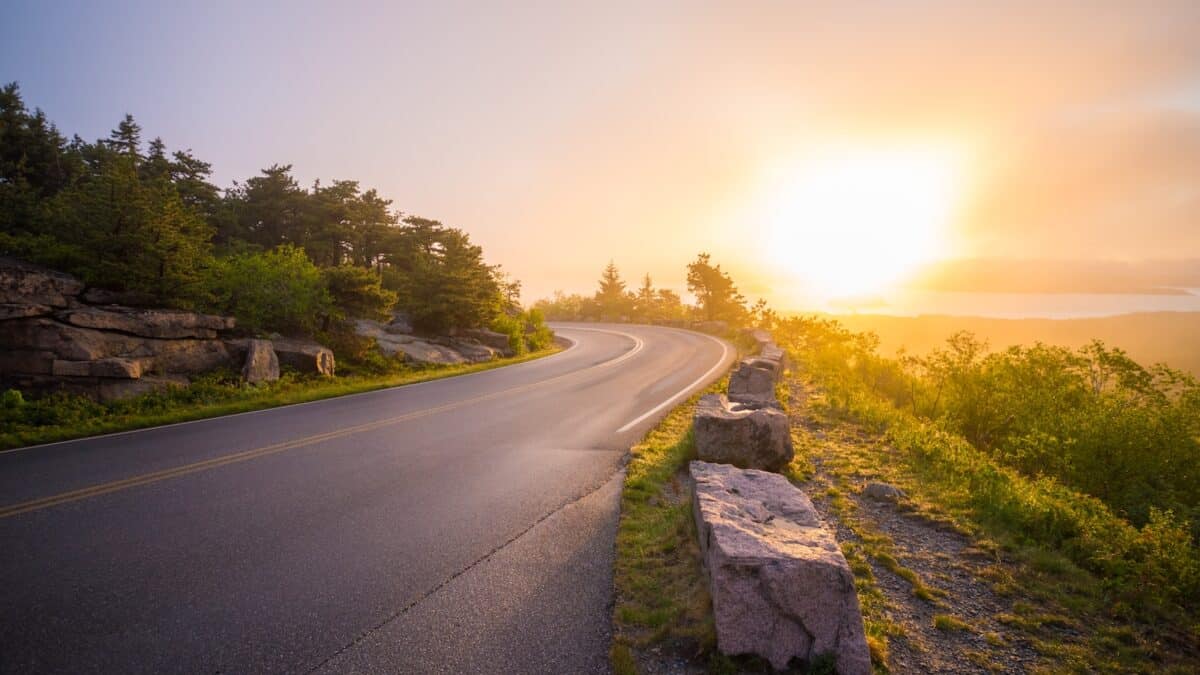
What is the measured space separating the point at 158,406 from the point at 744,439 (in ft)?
41.2

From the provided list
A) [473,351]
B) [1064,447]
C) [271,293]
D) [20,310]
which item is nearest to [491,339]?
[473,351]

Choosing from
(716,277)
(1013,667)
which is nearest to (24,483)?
(1013,667)

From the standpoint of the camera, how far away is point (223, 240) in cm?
2292

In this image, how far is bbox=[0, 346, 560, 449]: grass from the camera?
8.48m

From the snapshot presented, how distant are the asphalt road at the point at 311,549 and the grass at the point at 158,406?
72cm

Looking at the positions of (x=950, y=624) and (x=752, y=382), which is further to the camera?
(x=752, y=382)

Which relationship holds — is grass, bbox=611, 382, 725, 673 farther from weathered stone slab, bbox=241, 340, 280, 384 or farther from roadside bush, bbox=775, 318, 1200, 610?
weathered stone slab, bbox=241, 340, 280, 384

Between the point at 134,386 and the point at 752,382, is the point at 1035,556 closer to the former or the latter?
the point at 752,382

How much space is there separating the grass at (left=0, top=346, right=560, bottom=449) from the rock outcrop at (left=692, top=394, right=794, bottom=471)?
10.2 meters

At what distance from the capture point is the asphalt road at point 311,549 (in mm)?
3270

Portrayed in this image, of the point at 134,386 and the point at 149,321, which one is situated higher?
the point at 149,321

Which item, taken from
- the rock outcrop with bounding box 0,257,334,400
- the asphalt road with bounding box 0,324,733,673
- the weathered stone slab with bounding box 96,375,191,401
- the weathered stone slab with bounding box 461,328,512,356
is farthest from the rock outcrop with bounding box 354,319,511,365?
the asphalt road with bounding box 0,324,733,673

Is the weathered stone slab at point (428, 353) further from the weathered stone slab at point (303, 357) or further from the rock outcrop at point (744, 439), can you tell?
the rock outcrop at point (744, 439)

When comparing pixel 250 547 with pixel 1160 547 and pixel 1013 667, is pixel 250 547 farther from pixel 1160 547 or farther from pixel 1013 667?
pixel 1160 547
